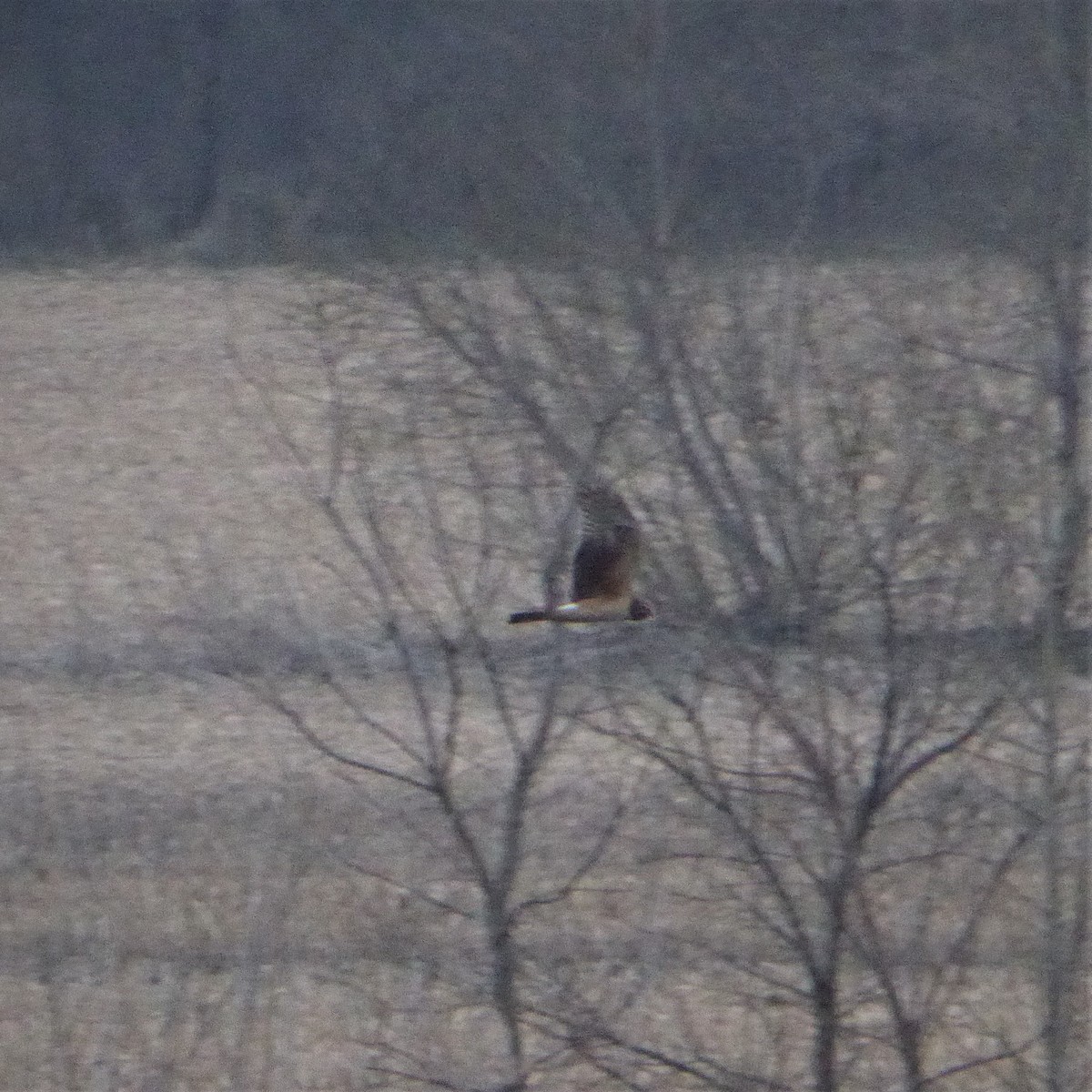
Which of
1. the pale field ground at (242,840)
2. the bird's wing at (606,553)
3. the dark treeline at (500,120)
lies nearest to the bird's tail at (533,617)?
the bird's wing at (606,553)

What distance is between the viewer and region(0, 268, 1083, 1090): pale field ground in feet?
15.7

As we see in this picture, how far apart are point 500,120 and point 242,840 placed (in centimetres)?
336

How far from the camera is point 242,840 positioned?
6547 millimetres

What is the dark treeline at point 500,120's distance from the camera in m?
7.00

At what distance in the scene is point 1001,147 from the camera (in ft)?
22.2

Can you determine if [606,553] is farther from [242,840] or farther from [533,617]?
[242,840]

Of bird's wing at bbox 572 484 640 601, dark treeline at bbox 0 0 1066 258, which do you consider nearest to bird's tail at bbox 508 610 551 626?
bird's wing at bbox 572 484 640 601

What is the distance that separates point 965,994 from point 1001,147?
336 centimetres

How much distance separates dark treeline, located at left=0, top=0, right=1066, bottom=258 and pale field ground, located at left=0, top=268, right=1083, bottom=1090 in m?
0.99

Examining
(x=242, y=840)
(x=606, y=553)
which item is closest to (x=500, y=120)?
(x=242, y=840)

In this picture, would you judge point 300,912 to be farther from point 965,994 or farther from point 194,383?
point 194,383

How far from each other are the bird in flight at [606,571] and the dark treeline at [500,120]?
5.62 feet

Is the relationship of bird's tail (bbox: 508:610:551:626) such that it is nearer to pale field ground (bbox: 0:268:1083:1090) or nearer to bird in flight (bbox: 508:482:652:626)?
bird in flight (bbox: 508:482:652:626)

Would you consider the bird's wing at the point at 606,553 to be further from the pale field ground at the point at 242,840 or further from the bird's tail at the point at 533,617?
the pale field ground at the point at 242,840
